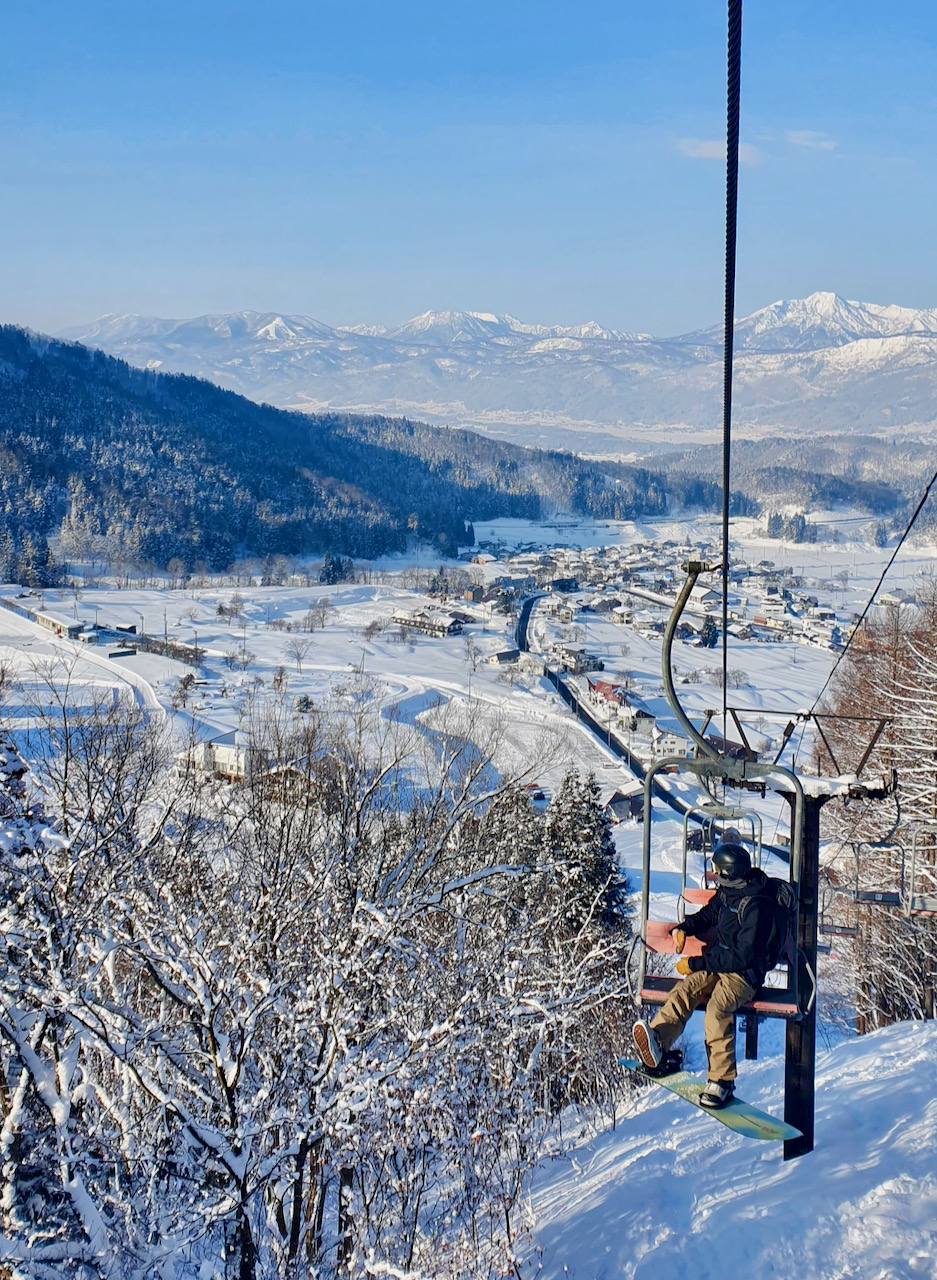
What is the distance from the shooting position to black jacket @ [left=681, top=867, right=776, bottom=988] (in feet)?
14.8

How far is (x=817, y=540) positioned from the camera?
120875mm

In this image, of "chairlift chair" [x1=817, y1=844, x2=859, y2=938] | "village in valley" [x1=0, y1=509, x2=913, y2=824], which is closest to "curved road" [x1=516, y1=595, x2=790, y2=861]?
"village in valley" [x1=0, y1=509, x2=913, y2=824]

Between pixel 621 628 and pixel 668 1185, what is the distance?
60.3 meters

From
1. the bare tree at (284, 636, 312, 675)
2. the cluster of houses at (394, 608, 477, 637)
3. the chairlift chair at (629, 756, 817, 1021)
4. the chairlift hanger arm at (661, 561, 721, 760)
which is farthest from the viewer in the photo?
the cluster of houses at (394, 608, 477, 637)

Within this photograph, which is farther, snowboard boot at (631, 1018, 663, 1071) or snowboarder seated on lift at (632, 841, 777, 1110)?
snowboard boot at (631, 1018, 663, 1071)

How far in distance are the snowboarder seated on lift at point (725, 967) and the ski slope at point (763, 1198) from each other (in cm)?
149

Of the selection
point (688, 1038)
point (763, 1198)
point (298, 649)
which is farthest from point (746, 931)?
point (298, 649)

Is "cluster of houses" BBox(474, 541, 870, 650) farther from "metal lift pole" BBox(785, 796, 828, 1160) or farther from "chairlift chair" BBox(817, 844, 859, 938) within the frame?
"metal lift pole" BBox(785, 796, 828, 1160)

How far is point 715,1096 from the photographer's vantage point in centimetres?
454

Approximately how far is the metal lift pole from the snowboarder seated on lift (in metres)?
1.07

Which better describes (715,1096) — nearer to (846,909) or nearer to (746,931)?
(746,931)

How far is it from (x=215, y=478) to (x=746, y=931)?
106150 mm

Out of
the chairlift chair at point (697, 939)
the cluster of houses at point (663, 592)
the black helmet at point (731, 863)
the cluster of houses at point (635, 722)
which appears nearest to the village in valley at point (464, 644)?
the cluster of houses at point (635, 722)

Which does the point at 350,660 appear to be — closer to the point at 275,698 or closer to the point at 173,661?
the point at 173,661
